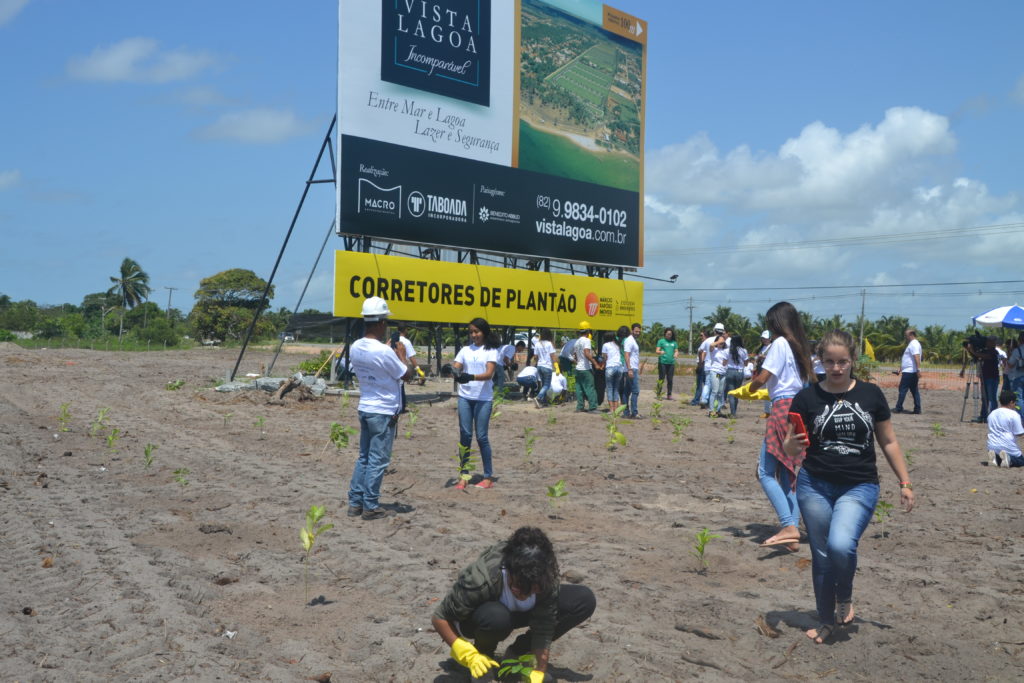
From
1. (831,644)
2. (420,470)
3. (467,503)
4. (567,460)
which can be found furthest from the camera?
(567,460)

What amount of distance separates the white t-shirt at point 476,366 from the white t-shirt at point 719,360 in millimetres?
9186

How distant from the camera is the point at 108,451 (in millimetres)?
11031

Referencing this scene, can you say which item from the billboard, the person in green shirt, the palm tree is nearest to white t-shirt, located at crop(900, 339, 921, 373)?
the person in green shirt

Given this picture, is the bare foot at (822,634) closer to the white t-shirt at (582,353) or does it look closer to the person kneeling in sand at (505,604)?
the person kneeling in sand at (505,604)

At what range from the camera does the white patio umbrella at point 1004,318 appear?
16.1 m

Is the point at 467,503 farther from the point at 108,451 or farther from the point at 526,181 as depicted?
the point at 526,181

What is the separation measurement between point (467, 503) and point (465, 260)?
569 inches

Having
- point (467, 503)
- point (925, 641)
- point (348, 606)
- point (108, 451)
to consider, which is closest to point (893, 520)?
point (925, 641)

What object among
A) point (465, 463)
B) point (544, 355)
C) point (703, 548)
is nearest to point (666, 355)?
point (544, 355)

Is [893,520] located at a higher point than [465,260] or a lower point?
lower

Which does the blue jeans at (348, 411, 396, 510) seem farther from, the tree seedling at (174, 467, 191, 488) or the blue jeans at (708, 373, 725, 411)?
the blue jeans at (708, 373, 725, 411)

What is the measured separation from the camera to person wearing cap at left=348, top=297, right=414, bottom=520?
24.3 ft

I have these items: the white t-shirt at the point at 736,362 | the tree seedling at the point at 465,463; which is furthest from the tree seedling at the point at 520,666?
the white t-shirt at the point at 736,362

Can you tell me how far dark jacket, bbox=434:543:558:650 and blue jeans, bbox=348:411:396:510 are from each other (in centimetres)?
337
